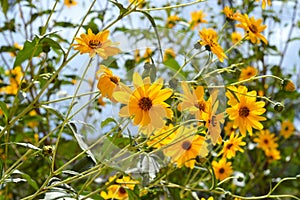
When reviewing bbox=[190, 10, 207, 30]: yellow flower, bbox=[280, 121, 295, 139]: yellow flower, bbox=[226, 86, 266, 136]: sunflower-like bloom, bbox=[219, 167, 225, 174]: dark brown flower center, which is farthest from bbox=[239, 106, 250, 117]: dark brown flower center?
bbox=[280, 121, 295, 139]: yellow flower

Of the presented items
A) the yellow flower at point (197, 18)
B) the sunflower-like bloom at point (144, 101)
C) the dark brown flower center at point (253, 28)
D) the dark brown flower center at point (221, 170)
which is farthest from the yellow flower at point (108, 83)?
the yellow flower at point (197, 18)

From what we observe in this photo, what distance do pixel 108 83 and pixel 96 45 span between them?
49 mm

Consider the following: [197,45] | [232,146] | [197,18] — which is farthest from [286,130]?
[197,45]

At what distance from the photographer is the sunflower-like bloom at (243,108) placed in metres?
0.55

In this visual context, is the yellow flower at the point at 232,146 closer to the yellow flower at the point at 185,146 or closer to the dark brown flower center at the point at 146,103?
the yellow flower at the point at 185,146

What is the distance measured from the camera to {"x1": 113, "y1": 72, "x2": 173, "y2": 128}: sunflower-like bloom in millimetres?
446

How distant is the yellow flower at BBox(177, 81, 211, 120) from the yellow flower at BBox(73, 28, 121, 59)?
72 millimetres

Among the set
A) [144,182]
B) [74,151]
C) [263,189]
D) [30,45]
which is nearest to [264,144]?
[263,189]

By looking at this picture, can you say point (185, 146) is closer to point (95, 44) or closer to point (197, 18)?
point (95, 44)

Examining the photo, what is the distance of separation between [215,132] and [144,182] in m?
0.14

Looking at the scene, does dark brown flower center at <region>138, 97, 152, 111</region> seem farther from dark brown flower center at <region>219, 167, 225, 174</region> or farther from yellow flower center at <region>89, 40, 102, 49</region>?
dark brown flower center at <region>219, 167, 225, 174</region>

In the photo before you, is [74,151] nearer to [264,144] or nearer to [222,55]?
[264,144]

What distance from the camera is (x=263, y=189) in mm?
1567

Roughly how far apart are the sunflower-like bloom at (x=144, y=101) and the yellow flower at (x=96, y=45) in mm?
44
